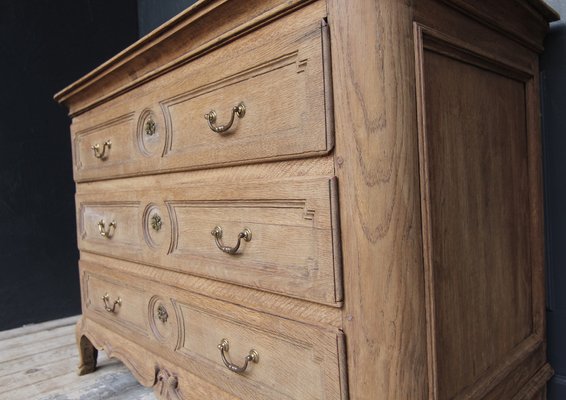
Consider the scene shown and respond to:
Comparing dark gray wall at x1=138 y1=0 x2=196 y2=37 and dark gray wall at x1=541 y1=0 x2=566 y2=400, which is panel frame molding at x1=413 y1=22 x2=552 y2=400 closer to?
dark gray wall at x1=541 y1=0 x2=566 y2=400

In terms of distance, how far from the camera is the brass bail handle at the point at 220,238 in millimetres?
853

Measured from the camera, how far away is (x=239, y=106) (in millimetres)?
846

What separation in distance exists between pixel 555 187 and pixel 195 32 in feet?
2.88

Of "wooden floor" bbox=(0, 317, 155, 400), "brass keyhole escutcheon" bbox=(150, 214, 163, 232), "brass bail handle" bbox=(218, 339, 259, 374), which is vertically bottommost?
"wooden floor" bbox=(0, 317, 155, 400)

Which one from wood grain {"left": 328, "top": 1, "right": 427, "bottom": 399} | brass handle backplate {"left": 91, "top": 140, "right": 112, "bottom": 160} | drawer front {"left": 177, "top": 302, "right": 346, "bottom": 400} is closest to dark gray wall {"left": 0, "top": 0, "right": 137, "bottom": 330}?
brass handle backplate {"left": 91, "top": 140, "right": 112, "bottom": 160}

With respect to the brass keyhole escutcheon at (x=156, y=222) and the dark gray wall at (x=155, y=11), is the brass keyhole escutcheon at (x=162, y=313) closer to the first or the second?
the brass keyhole escutcheon at (x=156, y=222)

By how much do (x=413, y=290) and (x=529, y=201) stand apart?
1.76ft

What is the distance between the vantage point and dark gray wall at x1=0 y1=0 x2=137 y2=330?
2.26m

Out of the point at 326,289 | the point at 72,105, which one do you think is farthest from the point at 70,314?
the point at 326,289

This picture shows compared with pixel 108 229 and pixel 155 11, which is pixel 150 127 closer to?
pixel 108 229

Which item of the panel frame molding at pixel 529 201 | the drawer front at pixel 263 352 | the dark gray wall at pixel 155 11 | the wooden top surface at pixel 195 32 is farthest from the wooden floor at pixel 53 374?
the dark gray wall at pixel 155 11

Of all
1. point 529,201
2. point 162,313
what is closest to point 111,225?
point 162,313

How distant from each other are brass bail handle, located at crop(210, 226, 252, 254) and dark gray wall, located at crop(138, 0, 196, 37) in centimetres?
184

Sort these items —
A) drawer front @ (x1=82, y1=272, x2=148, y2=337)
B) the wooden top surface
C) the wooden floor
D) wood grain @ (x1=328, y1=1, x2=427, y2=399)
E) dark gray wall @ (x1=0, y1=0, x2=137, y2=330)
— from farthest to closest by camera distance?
1. dark gray wall @ (x1=0, y1=0, x2=137, y2=330)
2. the wooden floor
3. drawer front @ (x1=82, y1=272, x2=148, y2=337)
4. the wooden top surface
5. wood grain @ (x1=328, y1=1, x2=427, y2=399)
